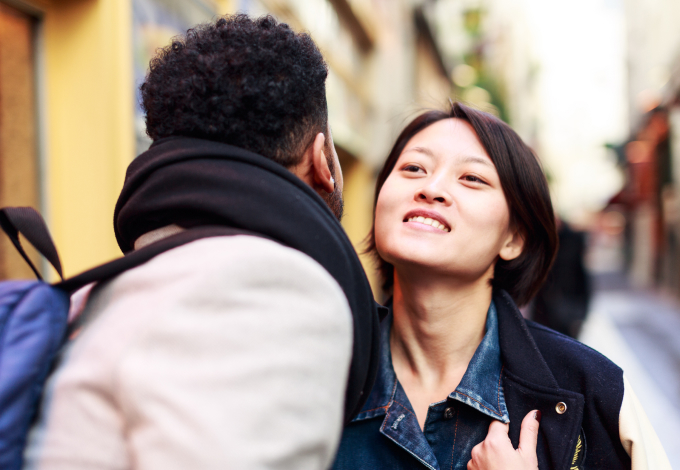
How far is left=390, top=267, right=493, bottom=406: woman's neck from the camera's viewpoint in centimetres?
184

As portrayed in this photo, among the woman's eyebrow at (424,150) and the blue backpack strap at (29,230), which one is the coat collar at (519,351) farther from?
the blue backpack strap at (29,230)

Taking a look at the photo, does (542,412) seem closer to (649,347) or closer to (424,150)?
(424,150)

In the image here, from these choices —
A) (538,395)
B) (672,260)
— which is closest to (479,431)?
(538,395)

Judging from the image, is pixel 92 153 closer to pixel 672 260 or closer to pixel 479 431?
pixel 479 431

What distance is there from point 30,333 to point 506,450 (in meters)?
1.25

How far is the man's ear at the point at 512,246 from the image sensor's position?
194cm

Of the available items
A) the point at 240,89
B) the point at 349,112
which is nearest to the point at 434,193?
Result: the point at 240,89

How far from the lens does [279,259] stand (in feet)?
2.90

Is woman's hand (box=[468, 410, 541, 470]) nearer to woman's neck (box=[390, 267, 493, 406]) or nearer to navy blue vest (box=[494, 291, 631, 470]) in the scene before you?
navy blue vest (box=[494, 291, 631, 470])

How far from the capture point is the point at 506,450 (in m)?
1.49

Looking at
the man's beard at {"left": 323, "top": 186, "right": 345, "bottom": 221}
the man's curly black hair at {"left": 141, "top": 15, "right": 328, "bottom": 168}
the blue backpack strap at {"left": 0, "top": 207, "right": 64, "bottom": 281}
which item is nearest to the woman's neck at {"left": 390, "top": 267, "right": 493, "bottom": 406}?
the man's beard at {"left": 323, "top": 186, "right": 345, "bottom": 221}

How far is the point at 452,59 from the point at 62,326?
18.9 meters

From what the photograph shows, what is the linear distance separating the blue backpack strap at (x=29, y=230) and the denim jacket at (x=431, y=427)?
108 cm

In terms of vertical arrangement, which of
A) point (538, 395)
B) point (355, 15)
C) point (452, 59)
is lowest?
point (538, 395)
